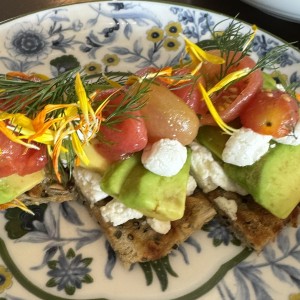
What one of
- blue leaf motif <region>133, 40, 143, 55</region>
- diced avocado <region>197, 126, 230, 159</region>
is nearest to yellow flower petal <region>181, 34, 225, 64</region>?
diced avocado <region>197, 126, 230, 159</region>

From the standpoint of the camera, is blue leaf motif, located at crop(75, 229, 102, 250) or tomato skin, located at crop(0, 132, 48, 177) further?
blue leaf motif, located at crop(75, 229, 102, 250)

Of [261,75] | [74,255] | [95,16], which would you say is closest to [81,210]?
[74,255]

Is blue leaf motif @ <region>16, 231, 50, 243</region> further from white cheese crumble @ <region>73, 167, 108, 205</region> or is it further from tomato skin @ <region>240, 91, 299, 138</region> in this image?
tomato skin @ <region>240, 91, 299, 138</region>

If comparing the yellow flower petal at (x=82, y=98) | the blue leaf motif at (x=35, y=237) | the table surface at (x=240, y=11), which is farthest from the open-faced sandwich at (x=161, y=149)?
the table surface at (x=240, y=11)

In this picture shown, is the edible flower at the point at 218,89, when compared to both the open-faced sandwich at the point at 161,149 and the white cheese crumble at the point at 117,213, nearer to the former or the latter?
the open-faced sandwich at the point at 161,149

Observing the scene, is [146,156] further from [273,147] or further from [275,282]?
[275,282]

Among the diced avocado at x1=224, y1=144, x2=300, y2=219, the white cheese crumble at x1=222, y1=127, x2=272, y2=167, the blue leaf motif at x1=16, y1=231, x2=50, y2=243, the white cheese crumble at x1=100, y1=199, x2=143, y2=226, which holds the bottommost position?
the blue leaf motif at x1=16, y1=231, x2=50, y2=243

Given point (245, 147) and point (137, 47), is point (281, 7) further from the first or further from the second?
point (245, 147)

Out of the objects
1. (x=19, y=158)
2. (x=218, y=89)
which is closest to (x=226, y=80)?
(x=218, y=89)
